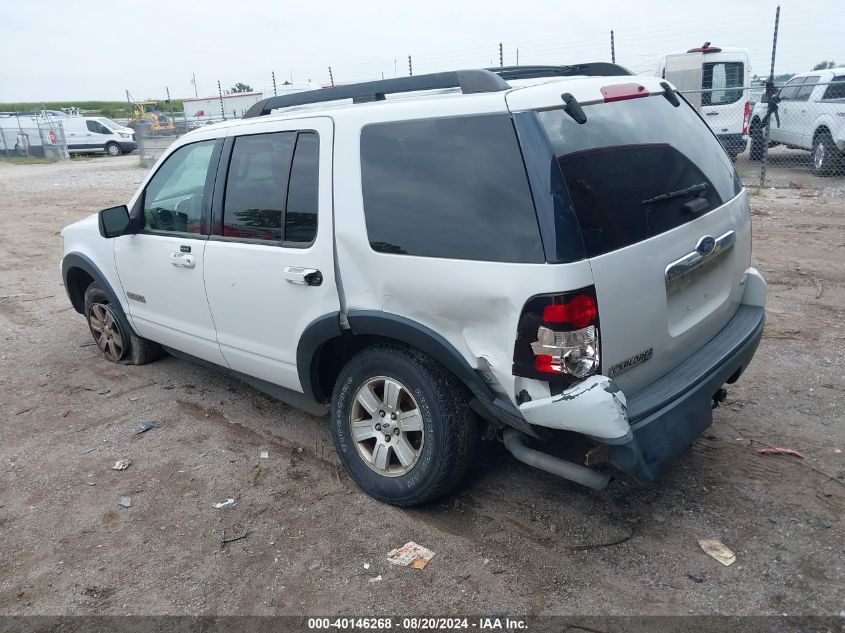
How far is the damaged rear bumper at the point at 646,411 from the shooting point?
8.51ft

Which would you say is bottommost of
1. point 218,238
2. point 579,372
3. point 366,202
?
point 579,372

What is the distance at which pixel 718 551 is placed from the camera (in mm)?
2980

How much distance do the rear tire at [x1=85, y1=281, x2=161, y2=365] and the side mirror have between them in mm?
897

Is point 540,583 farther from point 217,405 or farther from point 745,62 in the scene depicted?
point 745,62

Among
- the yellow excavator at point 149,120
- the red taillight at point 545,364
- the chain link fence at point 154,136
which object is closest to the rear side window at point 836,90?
the red taillight at point 545,364

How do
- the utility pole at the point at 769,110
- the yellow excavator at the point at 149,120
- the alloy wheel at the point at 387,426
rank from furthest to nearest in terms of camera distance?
the yellow excavator at the point at 149,120
the utility pole at the point at 769,110
the alloy wheel at the point at 387,426

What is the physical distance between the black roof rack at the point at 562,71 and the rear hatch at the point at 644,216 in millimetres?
318

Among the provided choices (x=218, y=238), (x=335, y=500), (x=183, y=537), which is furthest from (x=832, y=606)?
(x=218, y=238)

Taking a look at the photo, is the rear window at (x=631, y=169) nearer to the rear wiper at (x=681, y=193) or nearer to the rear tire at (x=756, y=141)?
the rear wiper at (x=681, y=193)

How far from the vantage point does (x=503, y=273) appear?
2.72m

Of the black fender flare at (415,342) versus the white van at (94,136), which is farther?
the white van at (94,136)

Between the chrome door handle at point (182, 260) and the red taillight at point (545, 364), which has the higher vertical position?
the chrome door handle at point (182, 260)

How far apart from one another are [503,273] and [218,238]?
2.05 m

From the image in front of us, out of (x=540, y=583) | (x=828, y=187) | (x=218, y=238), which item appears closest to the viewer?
(x=540, y=583)
